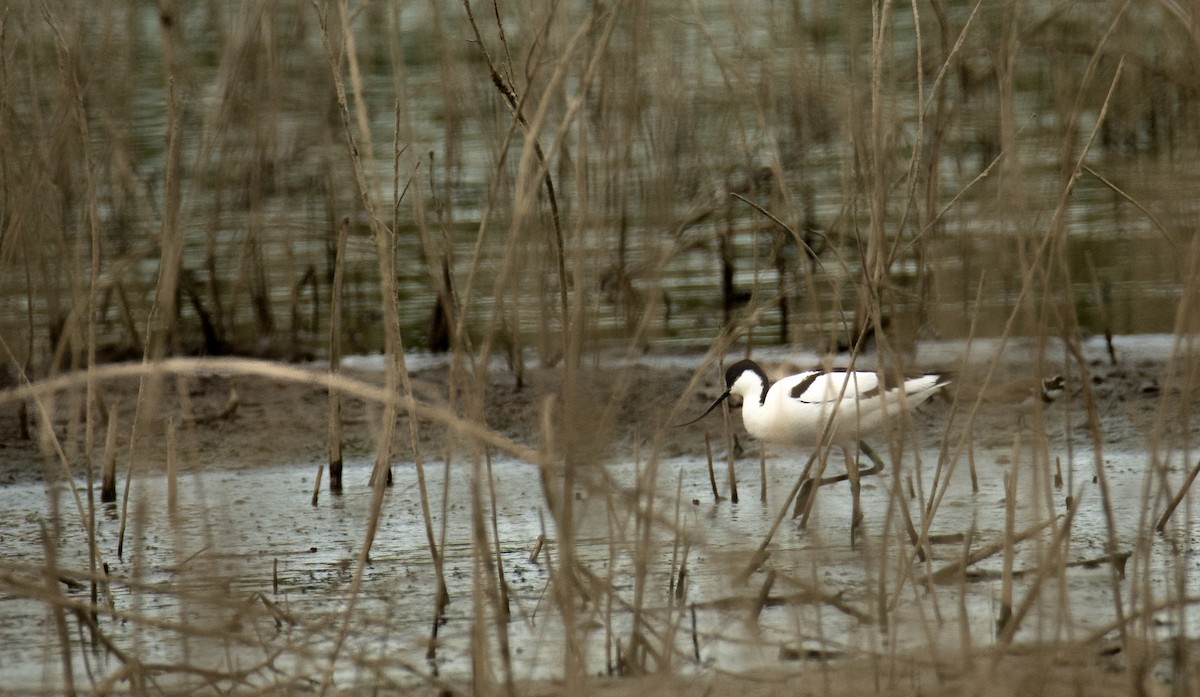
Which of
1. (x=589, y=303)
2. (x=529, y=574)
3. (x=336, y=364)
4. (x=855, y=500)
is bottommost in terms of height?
(x=529, y=574)

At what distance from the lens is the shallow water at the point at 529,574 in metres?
2.75

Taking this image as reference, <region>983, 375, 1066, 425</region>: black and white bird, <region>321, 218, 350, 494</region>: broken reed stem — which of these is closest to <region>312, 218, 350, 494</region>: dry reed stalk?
<region>321, 218, 350, 494</region>: broken reed stem

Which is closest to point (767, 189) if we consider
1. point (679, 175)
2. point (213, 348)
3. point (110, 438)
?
point (679, 175)

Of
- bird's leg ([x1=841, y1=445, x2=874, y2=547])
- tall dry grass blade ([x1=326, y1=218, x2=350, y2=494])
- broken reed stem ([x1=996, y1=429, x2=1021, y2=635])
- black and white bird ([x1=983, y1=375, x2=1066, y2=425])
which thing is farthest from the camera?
black and white bird ([x1=983, y1=375, x2=1066, y2=425])

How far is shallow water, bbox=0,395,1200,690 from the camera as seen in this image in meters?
2.75

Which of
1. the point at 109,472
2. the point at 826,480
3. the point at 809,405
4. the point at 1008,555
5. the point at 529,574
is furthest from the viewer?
the point at 809,405

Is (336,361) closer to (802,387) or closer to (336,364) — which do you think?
(336,364)

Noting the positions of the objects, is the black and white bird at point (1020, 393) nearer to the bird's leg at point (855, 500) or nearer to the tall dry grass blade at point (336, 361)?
the bird's leg at point (855, 500)

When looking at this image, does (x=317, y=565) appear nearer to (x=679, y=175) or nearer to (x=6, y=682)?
(x=6, y=682)

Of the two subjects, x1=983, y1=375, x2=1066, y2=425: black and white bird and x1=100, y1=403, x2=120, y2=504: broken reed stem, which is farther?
x1=983, y1=375, x2=1066, y2=425: black and white bird

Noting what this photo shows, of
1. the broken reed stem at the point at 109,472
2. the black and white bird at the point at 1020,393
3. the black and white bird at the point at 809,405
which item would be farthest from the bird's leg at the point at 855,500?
the broken reed stem at the point at 109,472

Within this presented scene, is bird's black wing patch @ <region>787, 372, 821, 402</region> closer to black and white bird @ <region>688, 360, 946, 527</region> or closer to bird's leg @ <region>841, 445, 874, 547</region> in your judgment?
black and white bird @ <region>688, 360, 946, 527</region>

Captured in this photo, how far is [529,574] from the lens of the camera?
3.90 meters

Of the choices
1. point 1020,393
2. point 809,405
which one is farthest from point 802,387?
point 1020,393
